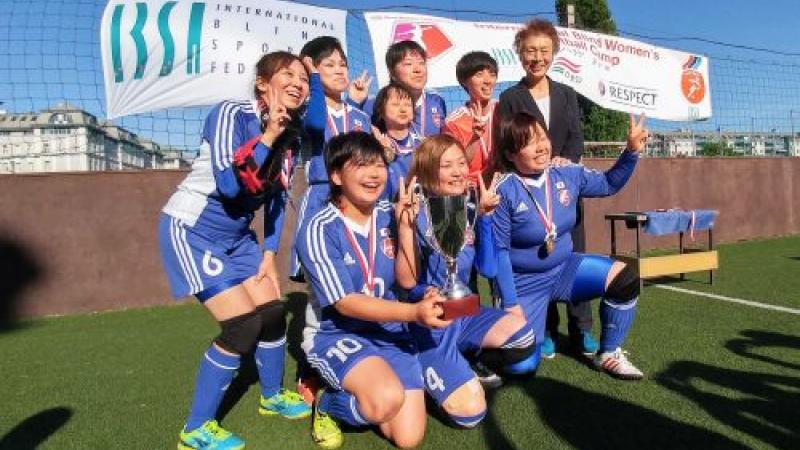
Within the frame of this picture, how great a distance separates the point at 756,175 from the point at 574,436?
29.8 ft

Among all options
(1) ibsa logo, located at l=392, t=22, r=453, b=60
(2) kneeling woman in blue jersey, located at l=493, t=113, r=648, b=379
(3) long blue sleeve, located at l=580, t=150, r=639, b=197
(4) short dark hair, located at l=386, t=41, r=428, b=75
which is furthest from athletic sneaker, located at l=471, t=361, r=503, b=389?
(1) ibsa logo, located at l=392, t=22, r=453, b=60

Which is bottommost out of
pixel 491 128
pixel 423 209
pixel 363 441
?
pixel 363 441

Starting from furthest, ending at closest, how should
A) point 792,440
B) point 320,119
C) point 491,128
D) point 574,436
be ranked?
point 491,128, point 320,119, point 574,436, point 792,440

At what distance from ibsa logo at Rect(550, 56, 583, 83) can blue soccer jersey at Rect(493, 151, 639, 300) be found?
5252mm

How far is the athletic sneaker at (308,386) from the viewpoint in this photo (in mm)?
3570

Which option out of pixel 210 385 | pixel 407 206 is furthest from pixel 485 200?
pixel 210 385

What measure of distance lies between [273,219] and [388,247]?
29.8 inches

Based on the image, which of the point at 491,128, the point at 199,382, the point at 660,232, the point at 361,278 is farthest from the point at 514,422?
the point at 660,232

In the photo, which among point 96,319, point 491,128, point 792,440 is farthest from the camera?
point 96,319

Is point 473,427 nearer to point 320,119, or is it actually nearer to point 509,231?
point 509,231

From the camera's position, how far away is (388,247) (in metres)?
2.97

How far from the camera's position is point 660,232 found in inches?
239

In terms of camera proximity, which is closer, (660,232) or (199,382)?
(199,382)

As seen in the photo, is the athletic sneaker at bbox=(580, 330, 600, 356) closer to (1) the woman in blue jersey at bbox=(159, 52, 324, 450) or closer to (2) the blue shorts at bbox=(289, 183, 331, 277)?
(2) the blue shorts at bbox=(289, 183, 331, 277)
